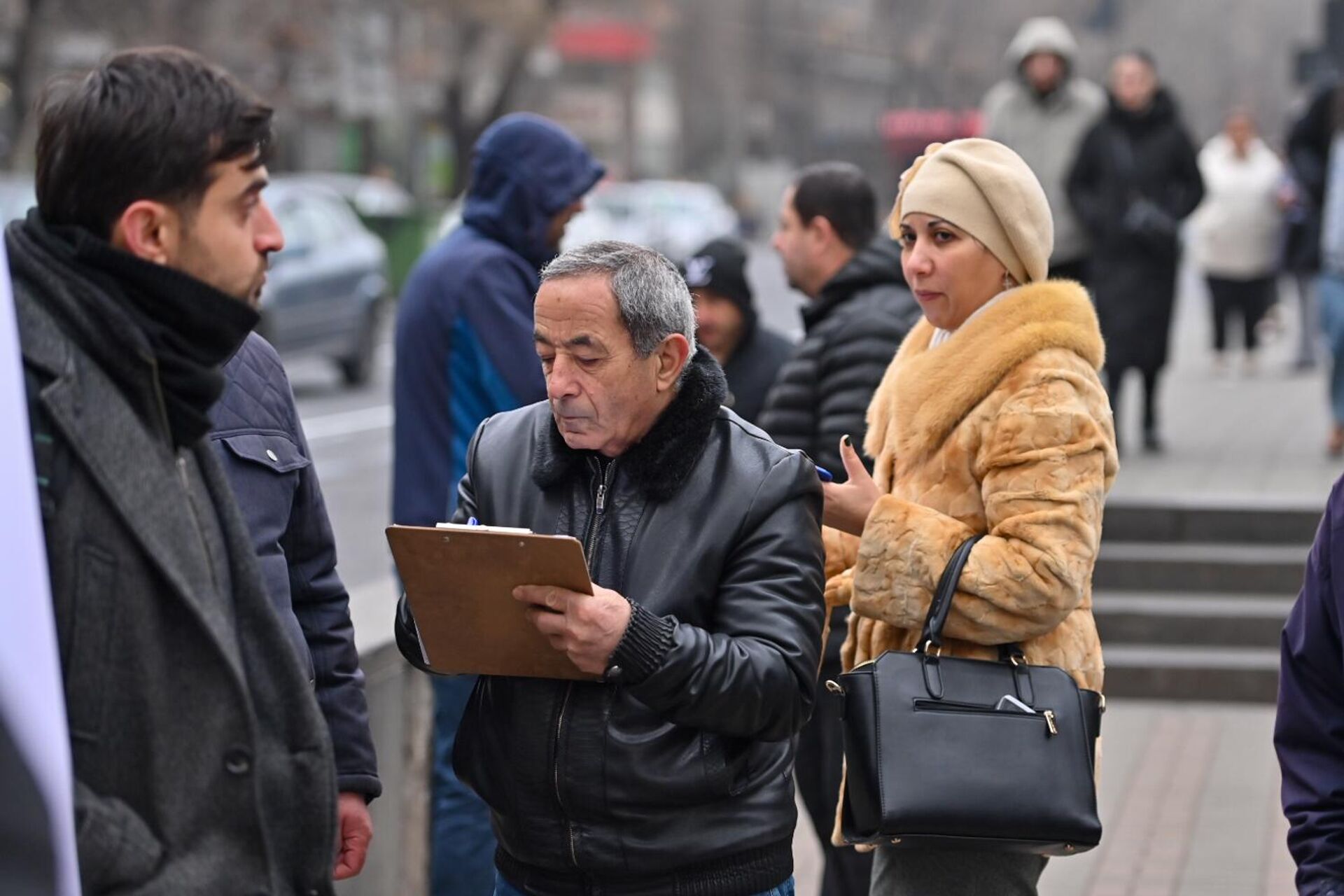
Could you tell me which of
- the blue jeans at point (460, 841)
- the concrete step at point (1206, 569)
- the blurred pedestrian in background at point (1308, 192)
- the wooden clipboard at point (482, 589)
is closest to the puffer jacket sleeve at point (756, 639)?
the wooden clipboard at point (482, 589)

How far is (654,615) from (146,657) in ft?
2.83

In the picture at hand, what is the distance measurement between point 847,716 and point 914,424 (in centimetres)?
54

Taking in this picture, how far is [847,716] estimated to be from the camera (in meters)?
3.45

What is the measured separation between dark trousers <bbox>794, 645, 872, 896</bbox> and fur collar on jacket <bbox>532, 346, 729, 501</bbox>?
62.7 inches

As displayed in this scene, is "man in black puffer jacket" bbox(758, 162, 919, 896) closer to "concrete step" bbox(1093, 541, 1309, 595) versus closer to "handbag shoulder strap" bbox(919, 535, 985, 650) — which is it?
"handbag shoulder strap" bbox(919, 535, 985, 650)

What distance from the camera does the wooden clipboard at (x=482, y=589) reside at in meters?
2.82

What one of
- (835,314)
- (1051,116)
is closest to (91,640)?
(835,314)

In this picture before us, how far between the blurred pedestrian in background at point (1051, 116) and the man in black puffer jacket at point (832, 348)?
5.08 meters

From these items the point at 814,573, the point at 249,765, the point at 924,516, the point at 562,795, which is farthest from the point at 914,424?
the point at 249,765

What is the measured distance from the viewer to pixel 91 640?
2.34 meters

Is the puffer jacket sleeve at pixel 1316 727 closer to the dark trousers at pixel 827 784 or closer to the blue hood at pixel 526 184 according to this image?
the dark trousers at pixel 827 784

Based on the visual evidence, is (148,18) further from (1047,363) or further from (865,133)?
(865,133)

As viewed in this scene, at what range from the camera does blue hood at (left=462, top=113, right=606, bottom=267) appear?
199 inches

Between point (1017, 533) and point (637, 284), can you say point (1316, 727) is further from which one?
point (637, 284)
